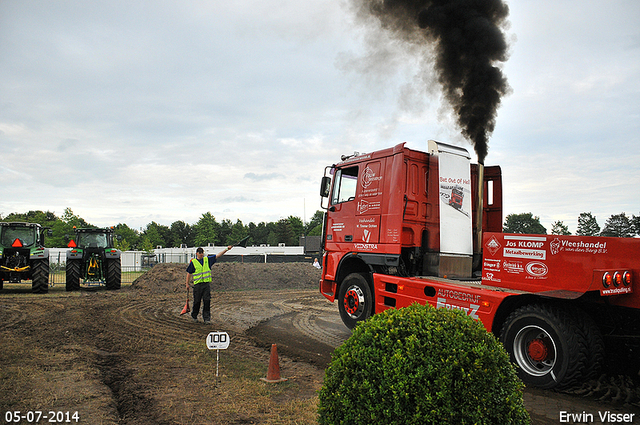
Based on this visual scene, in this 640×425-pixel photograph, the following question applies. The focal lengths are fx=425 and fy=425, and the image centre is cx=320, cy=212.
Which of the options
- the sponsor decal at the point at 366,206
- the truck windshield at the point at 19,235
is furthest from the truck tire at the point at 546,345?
the truck windshield at the point at 19,235

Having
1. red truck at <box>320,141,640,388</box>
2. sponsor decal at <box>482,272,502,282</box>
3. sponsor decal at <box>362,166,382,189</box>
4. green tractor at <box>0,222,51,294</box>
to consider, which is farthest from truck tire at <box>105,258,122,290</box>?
sponsor decal at <box>482,272,502,282</box>

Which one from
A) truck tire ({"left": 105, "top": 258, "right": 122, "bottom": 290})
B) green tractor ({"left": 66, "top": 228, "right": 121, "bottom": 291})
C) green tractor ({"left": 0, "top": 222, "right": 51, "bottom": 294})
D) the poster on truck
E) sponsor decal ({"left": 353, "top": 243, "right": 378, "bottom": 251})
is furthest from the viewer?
truck tire ({"left": 105, "top": 258, "right": 122, "bottom": 290})

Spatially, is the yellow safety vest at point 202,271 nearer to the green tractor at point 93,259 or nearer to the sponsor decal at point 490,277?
the sponsor decal at point 490,277

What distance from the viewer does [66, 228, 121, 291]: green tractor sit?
18.9 m

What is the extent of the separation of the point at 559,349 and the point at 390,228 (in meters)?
3.41

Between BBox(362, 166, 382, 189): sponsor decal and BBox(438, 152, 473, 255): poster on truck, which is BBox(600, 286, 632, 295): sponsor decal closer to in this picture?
BBox(438, 152, 473, 255): poster on truck

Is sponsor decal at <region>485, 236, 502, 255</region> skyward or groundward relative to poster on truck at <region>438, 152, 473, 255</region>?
groundward

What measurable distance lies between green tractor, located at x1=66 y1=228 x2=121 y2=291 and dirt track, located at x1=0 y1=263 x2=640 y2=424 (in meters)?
6.09

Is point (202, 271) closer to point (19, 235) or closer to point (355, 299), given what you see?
point (355, 299)

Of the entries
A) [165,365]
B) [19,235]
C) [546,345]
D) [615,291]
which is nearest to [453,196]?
[546,345]

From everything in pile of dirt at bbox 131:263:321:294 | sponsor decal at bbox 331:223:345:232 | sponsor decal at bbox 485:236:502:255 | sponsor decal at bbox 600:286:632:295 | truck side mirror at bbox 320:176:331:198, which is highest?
truck side mirror at bbox 320:176:331:198

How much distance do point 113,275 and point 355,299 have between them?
15020 millimetres

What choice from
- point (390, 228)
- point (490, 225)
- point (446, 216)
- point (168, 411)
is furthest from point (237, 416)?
point (490, 225)

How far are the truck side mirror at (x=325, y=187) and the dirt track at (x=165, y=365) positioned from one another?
10.1ft
